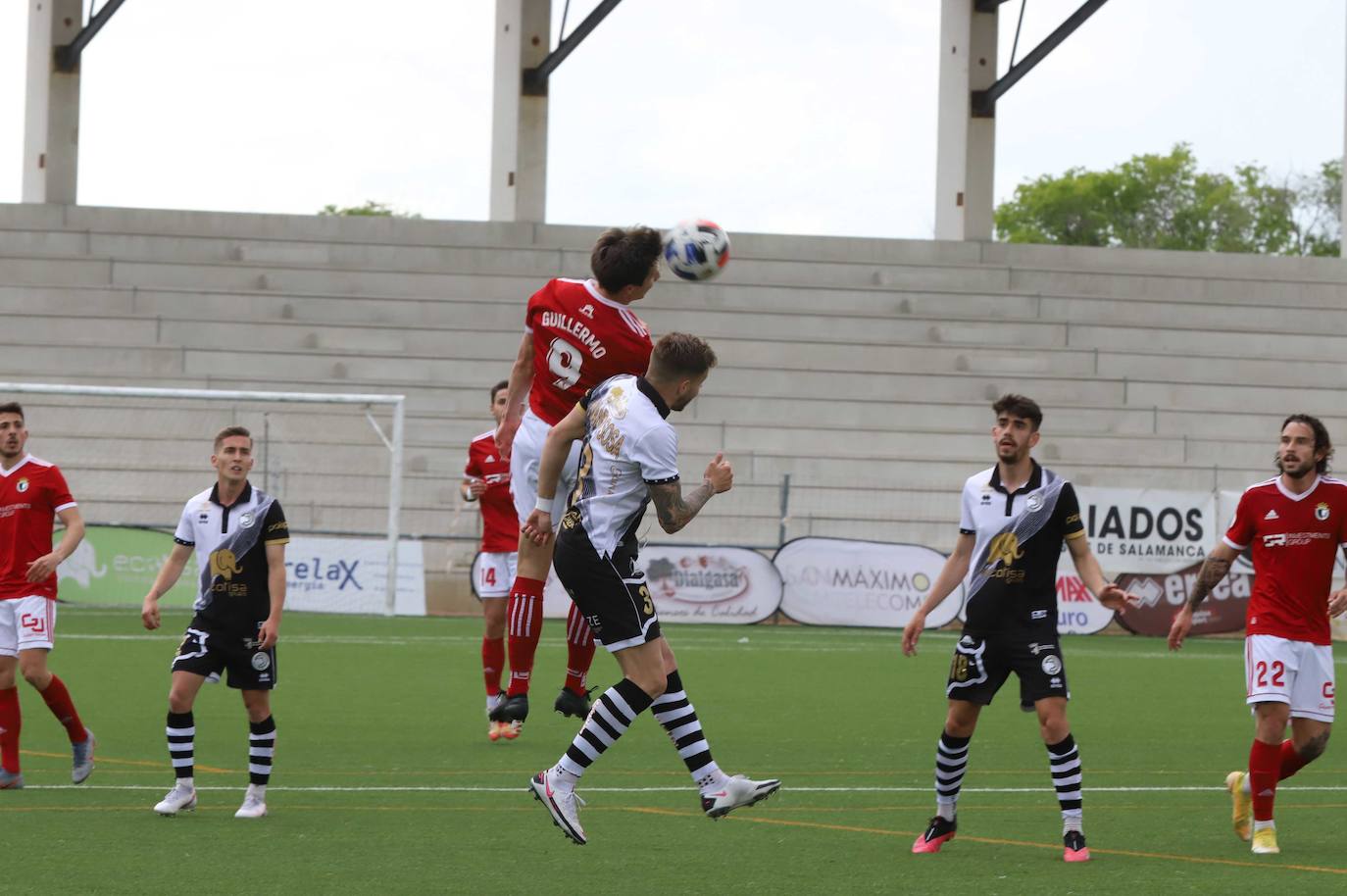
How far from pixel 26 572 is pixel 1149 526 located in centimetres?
1686

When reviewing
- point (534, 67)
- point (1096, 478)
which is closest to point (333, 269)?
point (534, 67)

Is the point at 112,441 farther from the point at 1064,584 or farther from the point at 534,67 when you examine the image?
the point at 1064,584

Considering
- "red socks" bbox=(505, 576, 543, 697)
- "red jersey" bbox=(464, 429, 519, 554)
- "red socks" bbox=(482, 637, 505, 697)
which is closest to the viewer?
"red socks" bbox=(505, 576, 543, 697)

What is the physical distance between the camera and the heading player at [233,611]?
8.37m

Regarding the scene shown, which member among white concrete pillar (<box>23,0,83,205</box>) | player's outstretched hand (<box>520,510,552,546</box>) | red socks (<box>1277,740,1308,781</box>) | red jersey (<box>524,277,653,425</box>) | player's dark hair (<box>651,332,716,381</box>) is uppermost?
white concrete pillar (<box>23,0,83,205</box>)

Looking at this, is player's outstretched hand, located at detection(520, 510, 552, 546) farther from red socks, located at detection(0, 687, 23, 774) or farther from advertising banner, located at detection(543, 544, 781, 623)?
advertising banner, located at detection(543, 544, 781, 623)

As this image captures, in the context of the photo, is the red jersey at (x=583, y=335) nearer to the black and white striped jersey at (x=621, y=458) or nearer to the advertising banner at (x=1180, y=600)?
the black and white striped jersey at (x=621, y=458)

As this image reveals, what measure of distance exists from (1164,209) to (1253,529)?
7827 cm

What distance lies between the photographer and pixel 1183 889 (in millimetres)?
6598

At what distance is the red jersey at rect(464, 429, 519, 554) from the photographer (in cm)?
1289

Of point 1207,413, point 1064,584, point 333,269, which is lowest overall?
point 1064,584

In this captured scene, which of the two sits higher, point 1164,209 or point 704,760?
point 1164,209

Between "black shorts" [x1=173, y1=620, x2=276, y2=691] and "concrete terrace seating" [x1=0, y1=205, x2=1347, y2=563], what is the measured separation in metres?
18.1

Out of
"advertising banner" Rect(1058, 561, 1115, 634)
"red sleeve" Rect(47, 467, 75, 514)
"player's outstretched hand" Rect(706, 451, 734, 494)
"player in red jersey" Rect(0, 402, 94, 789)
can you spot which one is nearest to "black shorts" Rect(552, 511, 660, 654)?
"player's outstretched hand" Rect(706, 451, 734, 494)
